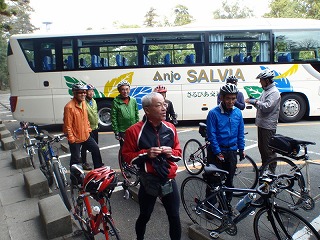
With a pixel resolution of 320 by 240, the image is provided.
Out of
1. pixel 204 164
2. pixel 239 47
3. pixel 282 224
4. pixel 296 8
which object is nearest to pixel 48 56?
pixel 239 47

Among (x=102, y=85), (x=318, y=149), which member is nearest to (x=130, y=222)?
(x=318, y=149)

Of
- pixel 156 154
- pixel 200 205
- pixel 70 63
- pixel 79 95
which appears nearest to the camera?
pixel 156 154

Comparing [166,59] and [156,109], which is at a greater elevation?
[166,59]

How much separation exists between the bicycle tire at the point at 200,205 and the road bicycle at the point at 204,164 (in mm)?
1128

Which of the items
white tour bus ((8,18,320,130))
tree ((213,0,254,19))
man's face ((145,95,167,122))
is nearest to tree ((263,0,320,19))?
tree ((213,0,254,19))

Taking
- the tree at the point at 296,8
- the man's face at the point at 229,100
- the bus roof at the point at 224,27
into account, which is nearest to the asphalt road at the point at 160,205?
the man's face at the point at 229,100

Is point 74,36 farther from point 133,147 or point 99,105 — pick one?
point 133,147

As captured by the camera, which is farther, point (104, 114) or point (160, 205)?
point (104, 114)

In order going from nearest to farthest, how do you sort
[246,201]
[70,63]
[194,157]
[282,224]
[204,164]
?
[282,224]
[246,201]
[204,164]
[194,157]
[70,63]

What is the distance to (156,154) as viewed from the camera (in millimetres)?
2586

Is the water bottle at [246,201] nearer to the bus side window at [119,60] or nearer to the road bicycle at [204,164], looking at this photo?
the road bicycle at [204,164]

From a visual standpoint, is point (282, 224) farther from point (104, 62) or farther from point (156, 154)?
point (104, 62)

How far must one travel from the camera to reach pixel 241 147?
12.5ft

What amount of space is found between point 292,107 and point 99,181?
8.94 metres
